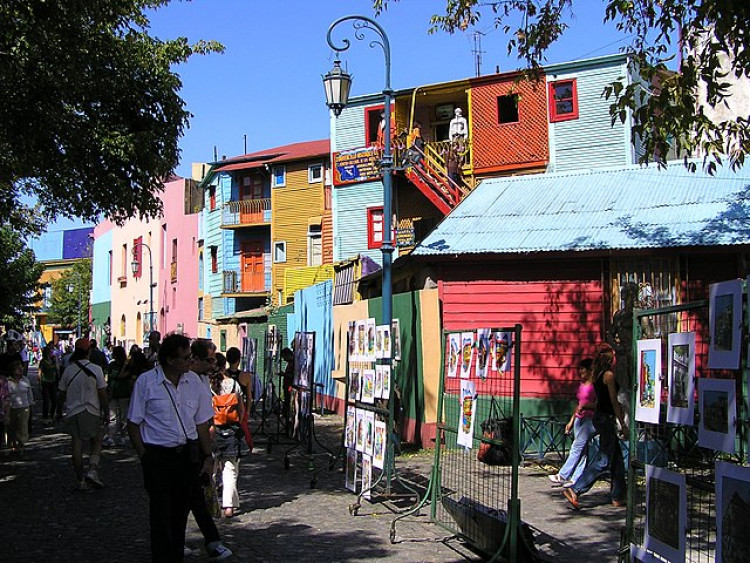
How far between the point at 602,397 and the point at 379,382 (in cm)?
249

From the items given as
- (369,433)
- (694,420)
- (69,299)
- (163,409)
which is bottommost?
(369,433)

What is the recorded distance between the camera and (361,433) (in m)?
10.6

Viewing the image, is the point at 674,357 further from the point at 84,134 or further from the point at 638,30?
the point at 84,134

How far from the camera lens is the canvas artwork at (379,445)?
10062 mm

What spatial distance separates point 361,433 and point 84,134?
5977mm

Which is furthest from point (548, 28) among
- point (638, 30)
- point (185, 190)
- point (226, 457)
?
point (185, 190)

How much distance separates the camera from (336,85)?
44.8 feet

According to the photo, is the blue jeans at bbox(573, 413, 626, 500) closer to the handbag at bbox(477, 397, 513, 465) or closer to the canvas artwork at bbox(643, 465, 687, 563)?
the handbag at bbox(477, 397, 513, 465)

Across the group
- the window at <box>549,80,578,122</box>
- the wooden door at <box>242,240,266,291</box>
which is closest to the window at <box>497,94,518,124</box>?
the window at <box>549,80,578,122</box>

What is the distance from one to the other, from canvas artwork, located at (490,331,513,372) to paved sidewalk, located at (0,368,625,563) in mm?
1439

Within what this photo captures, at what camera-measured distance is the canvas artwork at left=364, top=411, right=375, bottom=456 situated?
10273mm

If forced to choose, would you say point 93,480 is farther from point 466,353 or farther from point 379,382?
point 466,353

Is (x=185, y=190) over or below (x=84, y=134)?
over

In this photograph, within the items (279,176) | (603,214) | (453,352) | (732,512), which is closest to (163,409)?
(453,352)
